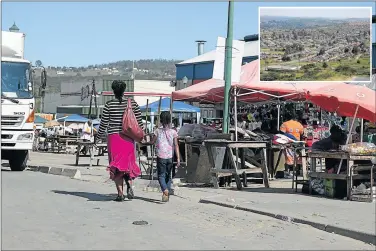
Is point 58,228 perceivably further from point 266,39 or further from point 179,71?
point 179,71

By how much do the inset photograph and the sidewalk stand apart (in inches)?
117

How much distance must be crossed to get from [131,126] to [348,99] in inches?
159

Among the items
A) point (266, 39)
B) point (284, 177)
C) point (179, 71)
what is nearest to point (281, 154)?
point (284, 177)

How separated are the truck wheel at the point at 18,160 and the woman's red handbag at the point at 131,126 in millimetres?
8782

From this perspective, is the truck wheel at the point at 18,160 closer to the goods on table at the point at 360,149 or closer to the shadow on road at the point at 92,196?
the shadow on road at the point at 92,196

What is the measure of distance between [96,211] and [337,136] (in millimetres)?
4867

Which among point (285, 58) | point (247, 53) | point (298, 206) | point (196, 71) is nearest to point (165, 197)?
point (298, 206)

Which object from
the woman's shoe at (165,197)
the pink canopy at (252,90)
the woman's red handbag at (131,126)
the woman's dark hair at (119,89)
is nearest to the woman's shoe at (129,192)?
the woman's shoe at (165,197)

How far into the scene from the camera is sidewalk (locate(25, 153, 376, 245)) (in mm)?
8219

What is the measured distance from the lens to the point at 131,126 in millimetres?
10492

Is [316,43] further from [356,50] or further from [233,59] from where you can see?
[233,59]

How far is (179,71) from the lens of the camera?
1929 inches

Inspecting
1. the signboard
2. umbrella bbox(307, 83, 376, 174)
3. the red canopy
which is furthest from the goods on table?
the signboard

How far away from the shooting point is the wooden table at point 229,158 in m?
12.5
